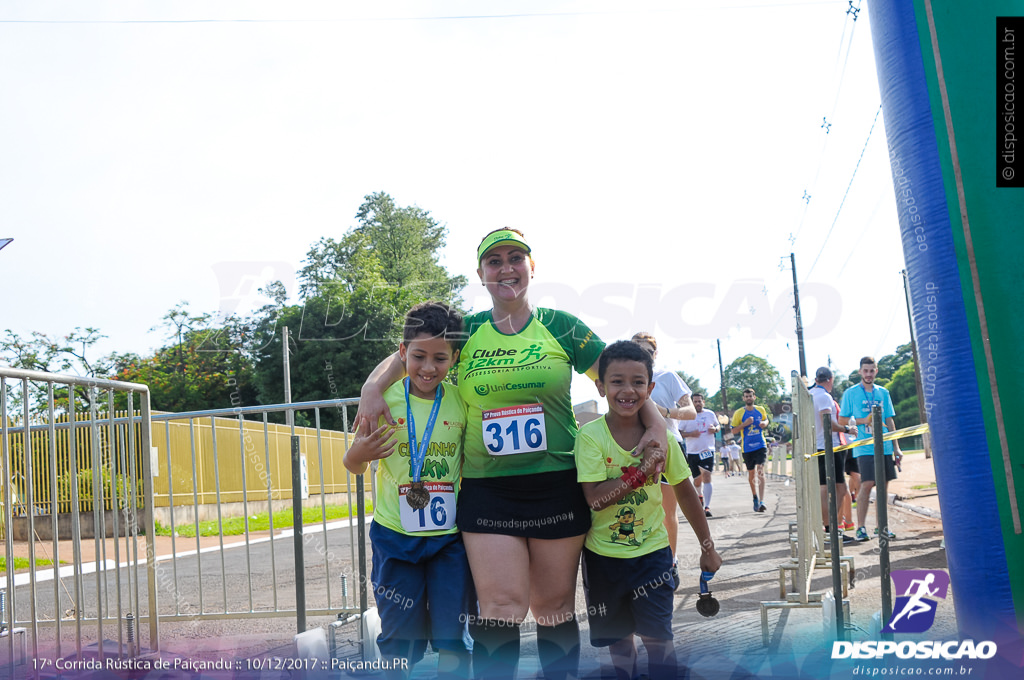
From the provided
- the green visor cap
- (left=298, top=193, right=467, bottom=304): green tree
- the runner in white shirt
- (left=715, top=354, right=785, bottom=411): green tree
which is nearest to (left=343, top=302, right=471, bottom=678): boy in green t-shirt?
the green visor cap

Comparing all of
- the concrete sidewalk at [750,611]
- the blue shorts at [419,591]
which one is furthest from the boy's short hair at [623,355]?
the concrete sidewalk at [750,611]

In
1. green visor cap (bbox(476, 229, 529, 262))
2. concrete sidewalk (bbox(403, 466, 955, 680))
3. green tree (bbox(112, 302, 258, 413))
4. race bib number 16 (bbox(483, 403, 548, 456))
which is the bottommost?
concrete sidewalk (bbox(403, 466, 955, 680))

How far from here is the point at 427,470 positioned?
3.53 meters

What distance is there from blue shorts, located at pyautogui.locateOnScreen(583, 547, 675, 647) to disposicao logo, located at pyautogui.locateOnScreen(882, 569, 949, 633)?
114cm

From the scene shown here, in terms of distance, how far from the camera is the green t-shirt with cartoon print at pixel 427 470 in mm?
3498

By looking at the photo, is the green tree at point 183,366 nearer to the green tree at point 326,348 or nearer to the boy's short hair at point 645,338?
the green tree at point 326,348

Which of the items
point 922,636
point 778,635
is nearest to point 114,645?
point 778,635

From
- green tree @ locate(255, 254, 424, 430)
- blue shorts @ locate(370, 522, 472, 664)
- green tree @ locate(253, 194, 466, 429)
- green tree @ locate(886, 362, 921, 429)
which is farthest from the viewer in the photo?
green tree @ locate(886, 362, 921, 429)

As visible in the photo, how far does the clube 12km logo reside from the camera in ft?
12.0

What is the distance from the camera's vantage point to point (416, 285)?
1909 cm

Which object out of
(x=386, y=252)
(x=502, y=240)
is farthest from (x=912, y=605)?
(x=386, y=252)

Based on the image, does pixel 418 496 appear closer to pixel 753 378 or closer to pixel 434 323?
pixel 434 323

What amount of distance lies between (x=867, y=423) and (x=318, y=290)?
751 inches

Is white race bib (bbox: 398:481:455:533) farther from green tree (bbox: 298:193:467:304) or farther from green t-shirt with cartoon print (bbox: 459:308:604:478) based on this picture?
green tree (bbox: 298:193:467:304)
